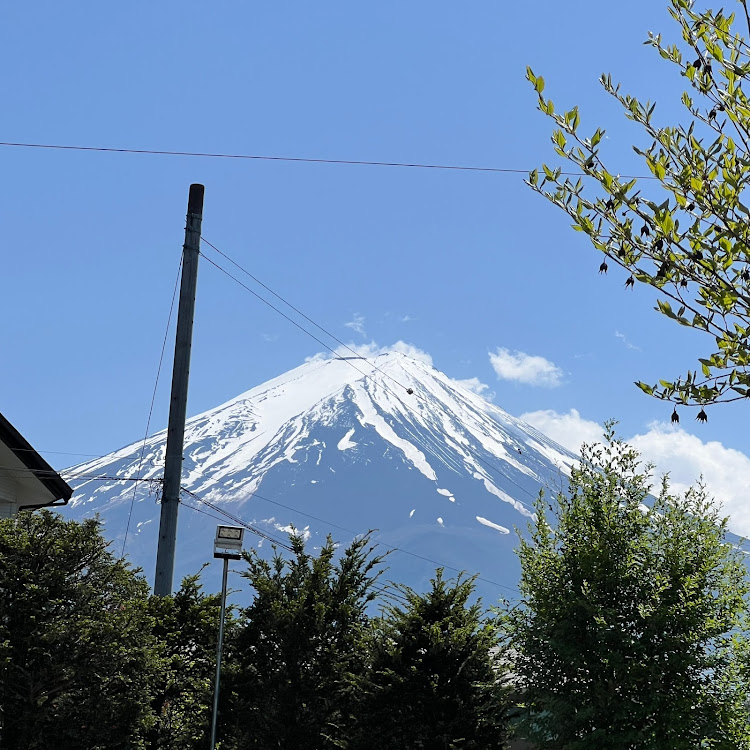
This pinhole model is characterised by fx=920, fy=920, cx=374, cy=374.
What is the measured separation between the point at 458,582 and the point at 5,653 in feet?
22.6

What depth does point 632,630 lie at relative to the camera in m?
12.0

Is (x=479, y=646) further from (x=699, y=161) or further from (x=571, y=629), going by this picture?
(x=699, y=161)

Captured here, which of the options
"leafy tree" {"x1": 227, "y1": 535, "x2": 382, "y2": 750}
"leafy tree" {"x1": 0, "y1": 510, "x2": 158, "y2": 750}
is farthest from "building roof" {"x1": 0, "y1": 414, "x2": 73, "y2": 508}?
"leafy tree" {"x1": 227, "y1": 535, "x2": 382, "y2": 750}

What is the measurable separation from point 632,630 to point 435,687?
299 centimetres

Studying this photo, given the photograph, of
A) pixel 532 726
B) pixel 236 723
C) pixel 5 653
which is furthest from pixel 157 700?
pixel 532 726

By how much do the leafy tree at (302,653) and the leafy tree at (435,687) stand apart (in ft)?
1.87

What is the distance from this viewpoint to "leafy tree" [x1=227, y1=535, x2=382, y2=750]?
556 inches

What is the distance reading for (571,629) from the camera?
12.0m

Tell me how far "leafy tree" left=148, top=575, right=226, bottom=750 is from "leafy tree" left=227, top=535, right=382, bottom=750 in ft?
2.29

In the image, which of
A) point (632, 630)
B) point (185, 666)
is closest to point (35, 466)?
point (185, 666)

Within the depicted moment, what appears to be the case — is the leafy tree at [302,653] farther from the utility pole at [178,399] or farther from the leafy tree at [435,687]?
the utility pole at [178,399]

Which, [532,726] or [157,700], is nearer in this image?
[532,726]

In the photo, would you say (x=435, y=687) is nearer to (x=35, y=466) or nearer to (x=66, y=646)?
(x=66, y=646)

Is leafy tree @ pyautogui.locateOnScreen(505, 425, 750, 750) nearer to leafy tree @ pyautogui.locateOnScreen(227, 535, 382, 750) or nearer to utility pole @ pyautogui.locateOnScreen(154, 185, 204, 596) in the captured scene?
leafy tree @ pyautogui.locateOnScreen(227, 535, 382, 750)
